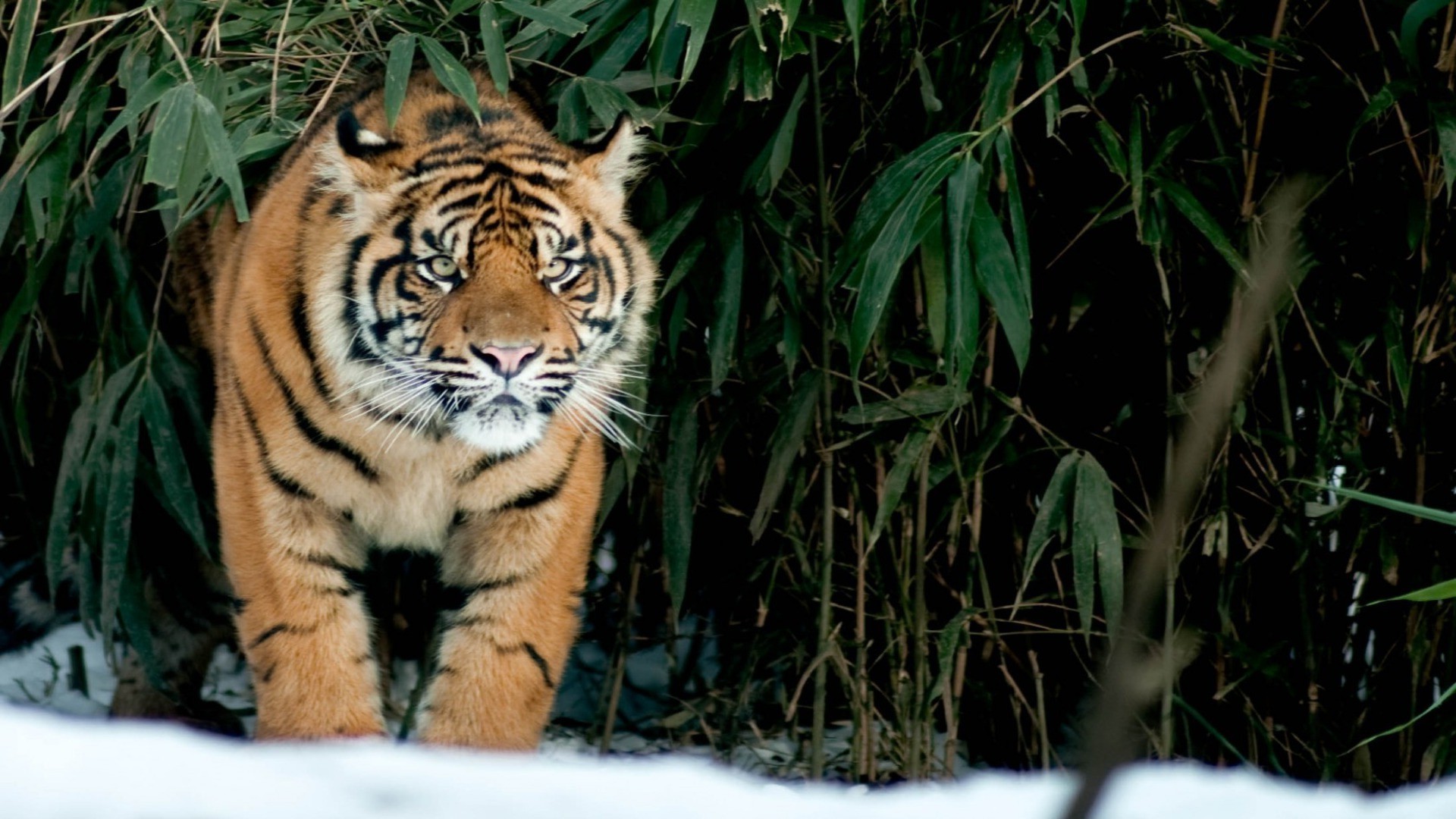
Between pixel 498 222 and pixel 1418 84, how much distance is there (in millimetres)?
1515

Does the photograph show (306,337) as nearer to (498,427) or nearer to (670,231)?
(498,427)

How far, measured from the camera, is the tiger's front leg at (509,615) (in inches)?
106

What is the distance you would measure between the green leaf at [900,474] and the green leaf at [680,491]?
34 centimetres

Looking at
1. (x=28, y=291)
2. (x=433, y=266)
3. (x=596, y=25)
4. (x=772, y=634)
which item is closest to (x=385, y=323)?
(x=433, y=266)

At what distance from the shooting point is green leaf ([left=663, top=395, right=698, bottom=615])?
9.65 ft

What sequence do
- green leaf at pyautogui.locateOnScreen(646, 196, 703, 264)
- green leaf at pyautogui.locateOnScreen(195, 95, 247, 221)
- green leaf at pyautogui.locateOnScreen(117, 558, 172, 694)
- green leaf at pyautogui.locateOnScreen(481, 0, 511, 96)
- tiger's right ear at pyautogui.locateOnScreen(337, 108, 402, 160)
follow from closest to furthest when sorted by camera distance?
green leaf at pyautogui.locateOnScreen(195, 95, 247, 221), green leaf at pyautogui.locateOnScreen(481, 0, 511, 96), tiger's right ear at pyautogui.locateOnScreen(337, 108, 402, 160), green leaf at pyautogui.locateOnScreen(646, 196, 703, 264), green leaf at pyautogui.locateOnScreen(117, 558, 172, 694)

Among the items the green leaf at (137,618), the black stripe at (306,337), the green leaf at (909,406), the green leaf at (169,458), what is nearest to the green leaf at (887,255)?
the green leaf at (909,406)

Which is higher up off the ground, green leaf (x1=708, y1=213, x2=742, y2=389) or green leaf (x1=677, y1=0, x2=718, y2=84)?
green leaf (x1=677, y1=0, x2=718, y2=84)

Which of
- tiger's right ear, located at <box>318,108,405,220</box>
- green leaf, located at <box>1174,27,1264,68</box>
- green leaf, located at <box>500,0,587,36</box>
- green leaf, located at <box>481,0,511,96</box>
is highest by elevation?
green leaf, located at <box>1174,27,1264,68</box>

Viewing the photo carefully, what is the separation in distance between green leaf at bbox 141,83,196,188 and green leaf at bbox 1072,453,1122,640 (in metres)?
1.54

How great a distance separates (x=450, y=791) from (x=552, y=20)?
5.57 ft

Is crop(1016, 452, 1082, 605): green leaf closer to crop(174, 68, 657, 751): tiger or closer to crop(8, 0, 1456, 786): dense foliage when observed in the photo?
crop(8, 0, 1456, 786): dense foliage

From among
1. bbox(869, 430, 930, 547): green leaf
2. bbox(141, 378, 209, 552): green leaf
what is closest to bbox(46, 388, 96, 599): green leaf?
bbox(141, 378, 209, 552): green leaf

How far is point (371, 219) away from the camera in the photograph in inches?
104
